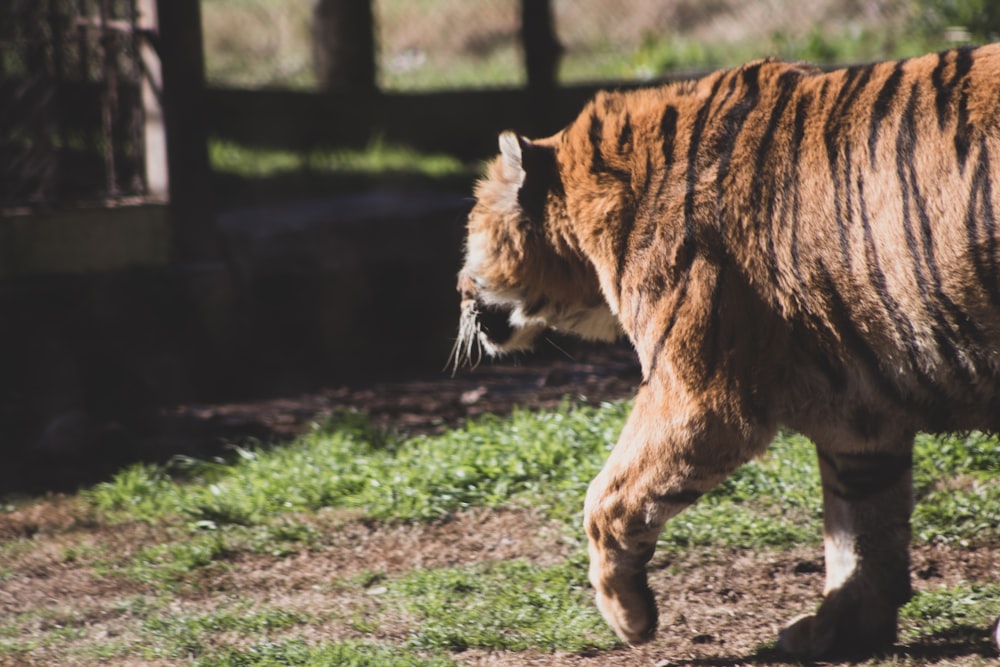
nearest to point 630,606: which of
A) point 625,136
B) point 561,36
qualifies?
point 625,136

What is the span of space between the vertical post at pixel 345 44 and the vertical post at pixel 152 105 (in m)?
4.52

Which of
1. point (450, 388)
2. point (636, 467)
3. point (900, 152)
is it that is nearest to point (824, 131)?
point (900, 152)

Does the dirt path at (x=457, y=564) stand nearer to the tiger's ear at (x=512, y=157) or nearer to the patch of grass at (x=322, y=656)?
the patch of grass at (x=322, y=656)

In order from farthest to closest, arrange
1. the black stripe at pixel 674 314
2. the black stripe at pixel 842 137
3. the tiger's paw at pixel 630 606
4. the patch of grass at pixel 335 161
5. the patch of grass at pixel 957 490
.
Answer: the patch of grass at pixel 335 161 → the patch of grass at pixel 957 490 → the tiger's paw at pixel 630 606 → the black stripe at pixel 674 314 → the black stripe at pixel 842 137

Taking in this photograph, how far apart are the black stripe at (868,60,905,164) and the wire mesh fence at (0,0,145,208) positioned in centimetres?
449

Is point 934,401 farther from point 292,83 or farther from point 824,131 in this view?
point 292,83

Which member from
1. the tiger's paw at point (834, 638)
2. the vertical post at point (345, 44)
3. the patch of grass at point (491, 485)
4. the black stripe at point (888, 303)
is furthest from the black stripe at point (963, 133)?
the vertical post at point (345, 44)

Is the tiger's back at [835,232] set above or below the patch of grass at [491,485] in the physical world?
above

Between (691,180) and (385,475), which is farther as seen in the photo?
(385,475)

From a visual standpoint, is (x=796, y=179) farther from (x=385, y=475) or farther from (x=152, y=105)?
(x=152, y=105)

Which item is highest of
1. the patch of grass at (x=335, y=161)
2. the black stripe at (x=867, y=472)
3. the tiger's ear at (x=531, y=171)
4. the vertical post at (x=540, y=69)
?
the vertical post at (x=540, y=69)

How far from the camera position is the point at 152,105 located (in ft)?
21.5

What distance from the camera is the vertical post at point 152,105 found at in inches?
255

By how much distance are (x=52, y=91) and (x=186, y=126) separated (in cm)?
69
